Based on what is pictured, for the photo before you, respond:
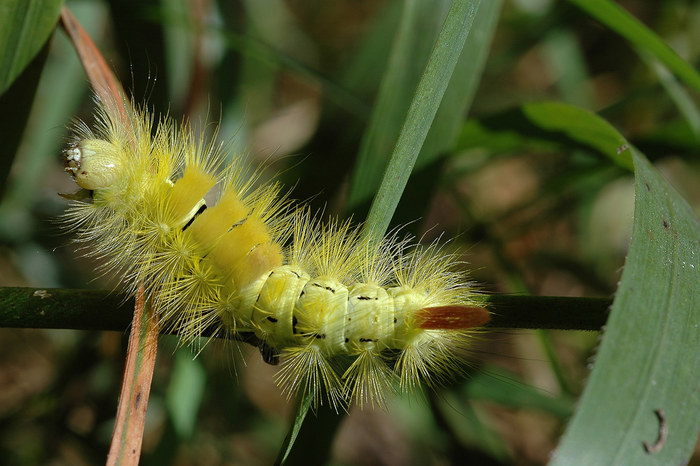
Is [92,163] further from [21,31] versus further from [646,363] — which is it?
[646,363]

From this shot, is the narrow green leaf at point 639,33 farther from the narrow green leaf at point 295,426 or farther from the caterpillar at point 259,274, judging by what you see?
the narrow green leaf at point 295,426

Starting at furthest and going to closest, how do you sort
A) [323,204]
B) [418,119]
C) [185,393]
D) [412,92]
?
[323,204]
[185,393]
[412,92]
[418,119]

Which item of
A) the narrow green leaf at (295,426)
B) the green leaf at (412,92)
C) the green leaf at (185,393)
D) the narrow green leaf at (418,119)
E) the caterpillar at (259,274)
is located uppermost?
the green leaf at (412,92)

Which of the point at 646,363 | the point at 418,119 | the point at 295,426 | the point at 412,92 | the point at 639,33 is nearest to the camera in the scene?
the point at 646,363

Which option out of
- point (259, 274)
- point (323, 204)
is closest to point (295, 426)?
point (259, 274)

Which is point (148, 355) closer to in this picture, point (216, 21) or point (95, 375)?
point (95, 375)

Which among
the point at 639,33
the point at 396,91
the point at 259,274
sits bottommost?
the point at 259,274

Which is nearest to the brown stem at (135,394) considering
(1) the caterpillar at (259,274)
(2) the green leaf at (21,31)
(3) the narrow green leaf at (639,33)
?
(1) the caterpillar at (259,274)

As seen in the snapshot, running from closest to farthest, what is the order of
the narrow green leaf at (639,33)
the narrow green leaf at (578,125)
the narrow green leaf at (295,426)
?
the narrow green leaf at (295,426)
the narrow green leaf at (578,125)
the narrow green leaf at (639,33)
